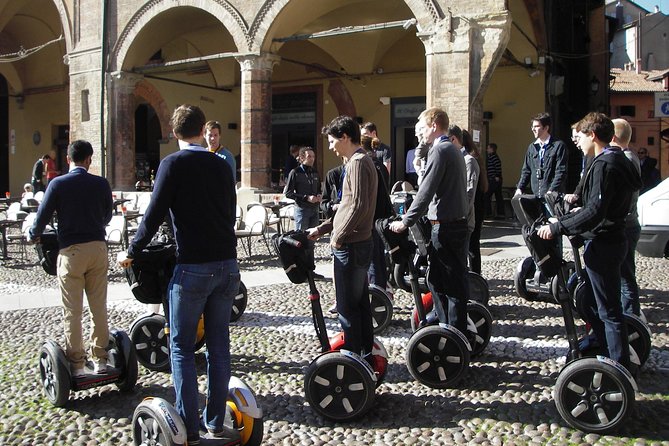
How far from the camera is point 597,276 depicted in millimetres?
3697

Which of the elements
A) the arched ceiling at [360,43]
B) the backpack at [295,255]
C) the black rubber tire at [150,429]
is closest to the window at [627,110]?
the arched ceiling at [360,43]

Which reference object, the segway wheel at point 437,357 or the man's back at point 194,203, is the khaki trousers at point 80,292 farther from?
the segway wheel at point 437,357

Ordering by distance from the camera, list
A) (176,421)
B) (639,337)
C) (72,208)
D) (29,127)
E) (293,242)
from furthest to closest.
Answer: (29,127) < (639,337) < (72,208) < (293,242) < (176,421)

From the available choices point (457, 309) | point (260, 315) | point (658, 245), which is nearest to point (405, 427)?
point (457, 309)

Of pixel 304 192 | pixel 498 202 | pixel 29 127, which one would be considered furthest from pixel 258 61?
pixel 29 127

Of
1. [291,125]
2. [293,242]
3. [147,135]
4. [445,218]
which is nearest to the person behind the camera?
[293,242]

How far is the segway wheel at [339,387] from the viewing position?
3.70 m

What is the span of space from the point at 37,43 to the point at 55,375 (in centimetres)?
2164

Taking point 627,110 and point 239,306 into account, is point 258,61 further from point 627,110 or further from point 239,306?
point 627,110

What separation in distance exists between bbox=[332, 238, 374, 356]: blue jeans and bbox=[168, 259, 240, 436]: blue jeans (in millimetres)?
949

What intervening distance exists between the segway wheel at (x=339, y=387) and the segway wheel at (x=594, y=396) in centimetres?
101

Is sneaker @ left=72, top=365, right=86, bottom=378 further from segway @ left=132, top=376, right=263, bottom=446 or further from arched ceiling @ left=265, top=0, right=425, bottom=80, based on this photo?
arched ceiling @ left=265, top=0, right=425, bottom=80

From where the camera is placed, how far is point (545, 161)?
6820 millimetres

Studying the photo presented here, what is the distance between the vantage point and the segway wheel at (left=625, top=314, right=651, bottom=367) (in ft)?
14.1
